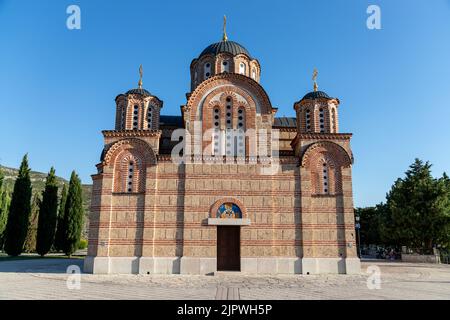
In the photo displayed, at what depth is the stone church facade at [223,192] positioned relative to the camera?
1725 cm

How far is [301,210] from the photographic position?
698 inches

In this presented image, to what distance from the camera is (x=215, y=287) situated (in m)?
12.9

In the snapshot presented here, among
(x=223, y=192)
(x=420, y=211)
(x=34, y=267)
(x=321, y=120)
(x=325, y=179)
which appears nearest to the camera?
(x=223, y=192)

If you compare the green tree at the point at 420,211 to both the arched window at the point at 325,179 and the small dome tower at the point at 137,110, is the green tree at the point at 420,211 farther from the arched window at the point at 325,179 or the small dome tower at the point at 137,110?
the small dome tower at the point at 137,110

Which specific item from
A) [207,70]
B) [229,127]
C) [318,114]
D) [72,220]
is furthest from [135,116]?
[72,220]

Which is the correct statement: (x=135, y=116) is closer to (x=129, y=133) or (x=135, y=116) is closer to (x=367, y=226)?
(x=129, y=133)

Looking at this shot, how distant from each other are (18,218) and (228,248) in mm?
21459

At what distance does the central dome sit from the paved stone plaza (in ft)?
46.9

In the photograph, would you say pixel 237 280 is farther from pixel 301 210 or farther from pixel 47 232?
pixel 47 232

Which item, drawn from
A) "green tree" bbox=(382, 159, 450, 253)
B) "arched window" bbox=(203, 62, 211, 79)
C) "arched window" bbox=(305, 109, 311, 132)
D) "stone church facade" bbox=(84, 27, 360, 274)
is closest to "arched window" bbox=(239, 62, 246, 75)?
"arched window" bbox=(203, 62, 211, 79)

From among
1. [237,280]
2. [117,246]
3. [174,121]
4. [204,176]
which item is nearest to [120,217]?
[117,246]

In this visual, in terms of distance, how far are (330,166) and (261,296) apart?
32.4 feet

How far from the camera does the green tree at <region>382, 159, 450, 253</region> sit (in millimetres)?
28344

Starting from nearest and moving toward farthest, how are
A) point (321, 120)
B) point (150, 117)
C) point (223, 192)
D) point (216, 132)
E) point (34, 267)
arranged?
point (223, 192) < point (216, 132) < point (321, 120) < point (150, 117) < point (34, 267)
